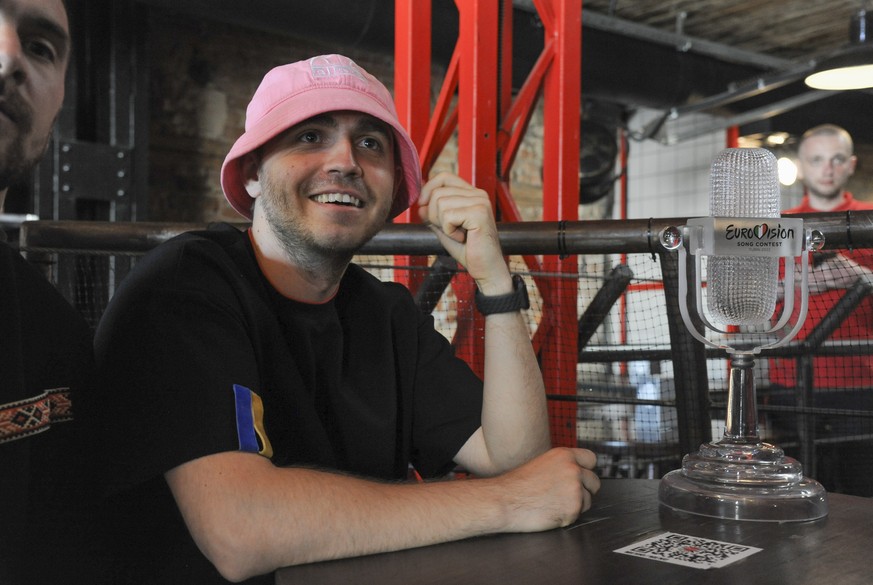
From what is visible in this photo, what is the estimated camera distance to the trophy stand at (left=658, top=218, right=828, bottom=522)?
3.78 feet

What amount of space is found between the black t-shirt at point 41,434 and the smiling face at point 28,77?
0.12 metres

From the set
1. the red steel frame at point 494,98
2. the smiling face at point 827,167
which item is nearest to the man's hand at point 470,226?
the red steel frame at point 494,98

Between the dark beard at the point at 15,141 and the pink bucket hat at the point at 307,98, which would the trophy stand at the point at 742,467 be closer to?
the pink bucket hat at the point at 307,98

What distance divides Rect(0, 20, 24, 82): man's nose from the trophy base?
98cm

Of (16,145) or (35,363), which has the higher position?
(16,145)

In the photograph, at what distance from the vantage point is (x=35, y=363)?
1065 millimetres

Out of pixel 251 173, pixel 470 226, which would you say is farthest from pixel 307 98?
pixel 470 226

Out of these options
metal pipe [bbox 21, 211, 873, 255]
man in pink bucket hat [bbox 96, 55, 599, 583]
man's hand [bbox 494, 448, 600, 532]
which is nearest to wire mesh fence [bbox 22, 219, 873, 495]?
metal pipe [bbox 21, 211, 873, 255]

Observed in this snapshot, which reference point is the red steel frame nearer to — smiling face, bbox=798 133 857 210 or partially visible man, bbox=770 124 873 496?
partially visible man, bbox=770 124 873 496

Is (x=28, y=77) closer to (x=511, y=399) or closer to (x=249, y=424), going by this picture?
(x=249, y=424)

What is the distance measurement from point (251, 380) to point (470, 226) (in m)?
0.55

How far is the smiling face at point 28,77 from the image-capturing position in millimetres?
972

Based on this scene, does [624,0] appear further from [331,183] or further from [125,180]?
[331,183]

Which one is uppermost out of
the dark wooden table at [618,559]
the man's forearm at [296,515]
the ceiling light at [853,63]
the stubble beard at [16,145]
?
the ceiling light at [853,63]
